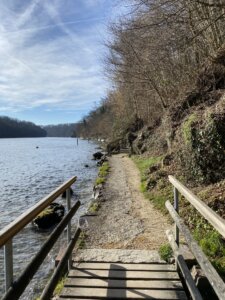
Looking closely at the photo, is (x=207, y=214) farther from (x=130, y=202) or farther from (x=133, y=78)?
(x=133, y=78)

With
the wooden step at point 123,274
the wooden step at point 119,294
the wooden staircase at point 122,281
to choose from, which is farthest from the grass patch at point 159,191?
the wooden step at point 119,294

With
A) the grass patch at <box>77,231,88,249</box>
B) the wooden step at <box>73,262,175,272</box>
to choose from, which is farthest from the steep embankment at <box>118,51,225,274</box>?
the grass patch at <box>77,231,88,249</box>

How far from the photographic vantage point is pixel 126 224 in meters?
9.21

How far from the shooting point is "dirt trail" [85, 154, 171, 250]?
24.9 feet

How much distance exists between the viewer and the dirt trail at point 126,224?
7594 mm

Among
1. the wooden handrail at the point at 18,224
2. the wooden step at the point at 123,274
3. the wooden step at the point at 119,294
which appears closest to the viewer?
the wooden handrail at the point at 18,224

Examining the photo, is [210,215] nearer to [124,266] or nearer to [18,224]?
[18,224]

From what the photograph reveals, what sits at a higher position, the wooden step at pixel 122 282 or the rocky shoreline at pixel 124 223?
the wooden step at pixel 122 282

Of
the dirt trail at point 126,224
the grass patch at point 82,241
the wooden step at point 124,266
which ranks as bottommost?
the dirt trail at point 126,224

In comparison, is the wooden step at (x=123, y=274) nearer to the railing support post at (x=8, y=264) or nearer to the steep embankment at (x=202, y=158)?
the steep embankment at (x=202, y=158)

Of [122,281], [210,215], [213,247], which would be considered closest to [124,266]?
[122,281]

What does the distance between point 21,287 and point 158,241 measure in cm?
499

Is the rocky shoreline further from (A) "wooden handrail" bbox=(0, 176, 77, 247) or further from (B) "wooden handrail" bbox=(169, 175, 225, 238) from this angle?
(A) "wooden handrail" bbox=(0, 176, 77, 247)

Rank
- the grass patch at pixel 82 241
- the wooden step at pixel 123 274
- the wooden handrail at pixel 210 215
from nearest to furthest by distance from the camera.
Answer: the wooden handrail at pixel 210 215
the wooden step at pixel 123 274
the grass patch at pixel 82 241
